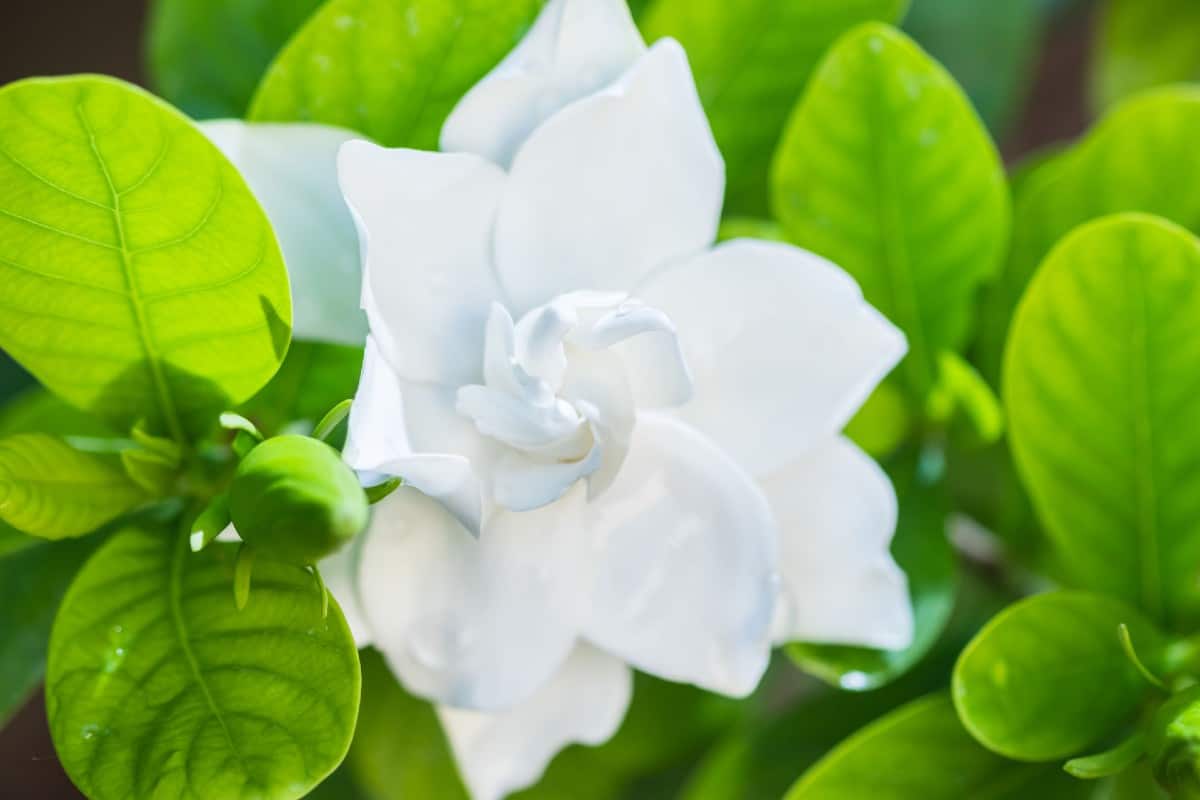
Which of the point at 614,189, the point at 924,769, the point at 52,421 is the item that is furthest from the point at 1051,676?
the point at 52,421

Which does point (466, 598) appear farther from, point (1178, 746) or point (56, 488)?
point (1178, 746)

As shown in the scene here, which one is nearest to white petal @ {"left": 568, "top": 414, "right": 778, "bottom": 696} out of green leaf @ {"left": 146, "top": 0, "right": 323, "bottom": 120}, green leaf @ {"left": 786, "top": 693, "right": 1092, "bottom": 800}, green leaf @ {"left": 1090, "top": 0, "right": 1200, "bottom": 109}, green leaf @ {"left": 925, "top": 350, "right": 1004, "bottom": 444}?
green leaf @ {"left": 786, "top": 693, "right": 1092, "bottom": 800}

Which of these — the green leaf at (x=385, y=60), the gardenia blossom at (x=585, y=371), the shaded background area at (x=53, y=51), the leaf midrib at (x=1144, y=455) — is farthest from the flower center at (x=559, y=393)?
the shaded background area at (x=53, y=51)

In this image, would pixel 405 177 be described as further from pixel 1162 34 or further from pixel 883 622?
pixel 1162 34

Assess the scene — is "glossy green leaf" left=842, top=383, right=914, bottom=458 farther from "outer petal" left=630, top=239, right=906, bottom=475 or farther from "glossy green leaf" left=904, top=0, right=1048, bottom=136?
"glossy green leaf" left=904, top=0, right=1048, bottom=136

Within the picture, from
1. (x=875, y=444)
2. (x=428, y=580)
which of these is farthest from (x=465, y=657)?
(x=875, y=444)
